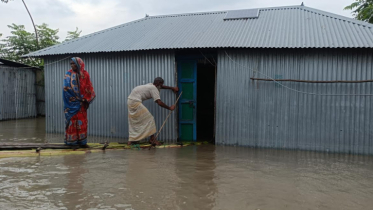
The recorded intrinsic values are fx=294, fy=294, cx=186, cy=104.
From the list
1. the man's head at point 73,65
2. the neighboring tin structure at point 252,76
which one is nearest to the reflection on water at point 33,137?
the neighboring tin structure at point 252,76

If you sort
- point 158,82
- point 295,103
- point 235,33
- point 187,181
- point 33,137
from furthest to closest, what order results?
1. point 33,137
2. point 235,33
3. point 158,82
4. point 295,103
5. point 187,181

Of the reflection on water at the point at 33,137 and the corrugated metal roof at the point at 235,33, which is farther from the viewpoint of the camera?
the reflection on water at the point at 33,137

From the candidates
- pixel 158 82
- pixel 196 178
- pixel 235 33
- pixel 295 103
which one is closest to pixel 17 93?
pixel 158 82

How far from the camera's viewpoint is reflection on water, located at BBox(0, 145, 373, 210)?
3.71m

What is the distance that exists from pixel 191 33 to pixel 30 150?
5145mm

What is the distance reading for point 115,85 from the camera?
8.55m

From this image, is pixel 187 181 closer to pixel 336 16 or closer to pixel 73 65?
pixel 73 65

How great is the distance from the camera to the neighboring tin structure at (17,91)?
13047 millimetres

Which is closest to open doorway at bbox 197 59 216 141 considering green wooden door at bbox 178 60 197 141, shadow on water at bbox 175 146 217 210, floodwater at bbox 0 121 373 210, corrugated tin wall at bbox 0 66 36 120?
green wooden door at bbox 178 60 197 141

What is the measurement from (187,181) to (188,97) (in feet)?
12.6

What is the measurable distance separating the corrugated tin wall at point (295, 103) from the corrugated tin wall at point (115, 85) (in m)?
1.45

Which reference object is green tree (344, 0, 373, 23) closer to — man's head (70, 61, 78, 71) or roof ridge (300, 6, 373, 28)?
roof ridge (300, 6, 373, 28)

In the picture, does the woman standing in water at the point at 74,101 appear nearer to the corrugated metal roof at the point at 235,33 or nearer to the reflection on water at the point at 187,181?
the reflection on water at the point at 187,181

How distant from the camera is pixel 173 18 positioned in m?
10.6
